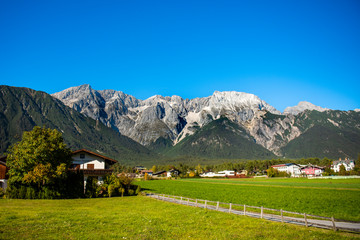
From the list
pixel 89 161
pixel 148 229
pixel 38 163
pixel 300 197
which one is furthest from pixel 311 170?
pixel 148 229

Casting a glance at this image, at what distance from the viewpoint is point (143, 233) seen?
62.1ft

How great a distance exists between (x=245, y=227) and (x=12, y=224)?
1894cm

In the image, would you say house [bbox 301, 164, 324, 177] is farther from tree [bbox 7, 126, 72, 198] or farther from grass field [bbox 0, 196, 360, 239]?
grass field [bbox 0, 196, 360, 239]

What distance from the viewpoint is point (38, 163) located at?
44.3m

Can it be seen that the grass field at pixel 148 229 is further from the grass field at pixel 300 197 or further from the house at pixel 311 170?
the house at pixel 311 170

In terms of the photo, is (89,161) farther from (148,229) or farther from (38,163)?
(148,229)

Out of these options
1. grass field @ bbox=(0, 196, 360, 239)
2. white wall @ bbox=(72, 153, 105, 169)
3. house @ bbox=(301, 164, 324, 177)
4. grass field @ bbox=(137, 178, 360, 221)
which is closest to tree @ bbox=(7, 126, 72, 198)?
Answer: white wall @ bbox=(72, 153, 105, 169)

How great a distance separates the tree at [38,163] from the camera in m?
43.0

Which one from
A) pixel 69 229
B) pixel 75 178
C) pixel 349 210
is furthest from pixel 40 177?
pixel 349 210

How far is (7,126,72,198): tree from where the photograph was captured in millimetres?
42969

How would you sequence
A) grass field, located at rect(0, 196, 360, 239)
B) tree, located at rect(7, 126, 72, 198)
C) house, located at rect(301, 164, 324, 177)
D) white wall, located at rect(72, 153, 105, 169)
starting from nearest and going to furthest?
grass field, located at rect(0, 196, 360, 239)
tree, located at rect(7, 126, 72, 198)
white wall, located at rect(72, 153, 105, 169)
house, located at rect(301, 164, 324, 177)

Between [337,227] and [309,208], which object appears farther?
[309,208]

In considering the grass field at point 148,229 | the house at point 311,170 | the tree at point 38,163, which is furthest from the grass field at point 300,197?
the house at point 311,170

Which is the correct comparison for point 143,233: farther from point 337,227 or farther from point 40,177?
point 40,177
